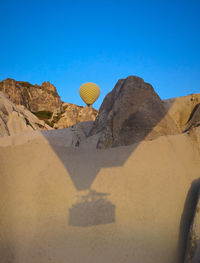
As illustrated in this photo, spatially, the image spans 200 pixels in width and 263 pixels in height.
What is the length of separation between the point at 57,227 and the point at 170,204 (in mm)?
2151

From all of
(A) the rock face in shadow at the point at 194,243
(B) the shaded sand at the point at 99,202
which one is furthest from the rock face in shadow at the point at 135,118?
(A) the rock face in shadow at the point at 194,243

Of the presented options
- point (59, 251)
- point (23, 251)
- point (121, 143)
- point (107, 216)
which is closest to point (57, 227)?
point (59, 251)

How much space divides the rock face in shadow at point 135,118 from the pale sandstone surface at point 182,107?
2219 millimetres

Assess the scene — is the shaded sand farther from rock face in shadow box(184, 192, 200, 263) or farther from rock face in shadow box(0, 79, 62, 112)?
rock face in shadow box(0, 79, 62, 112)

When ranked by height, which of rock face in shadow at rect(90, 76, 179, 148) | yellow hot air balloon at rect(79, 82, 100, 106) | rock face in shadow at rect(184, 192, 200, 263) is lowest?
rock face in shadow at rect(184, 192, 200, 263)

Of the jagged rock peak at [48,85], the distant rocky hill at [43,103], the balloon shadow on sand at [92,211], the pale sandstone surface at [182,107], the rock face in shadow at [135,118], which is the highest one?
the jagged rock peak at [48,85]

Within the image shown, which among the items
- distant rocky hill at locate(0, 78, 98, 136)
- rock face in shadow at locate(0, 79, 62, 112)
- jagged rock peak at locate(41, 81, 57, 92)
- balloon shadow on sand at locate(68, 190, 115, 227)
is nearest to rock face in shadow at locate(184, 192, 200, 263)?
balloon shadow on sand at locate(68, 190, 115, 227)

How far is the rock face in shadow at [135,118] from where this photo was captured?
5.28m

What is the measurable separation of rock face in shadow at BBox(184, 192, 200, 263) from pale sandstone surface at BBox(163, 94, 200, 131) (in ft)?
19.6

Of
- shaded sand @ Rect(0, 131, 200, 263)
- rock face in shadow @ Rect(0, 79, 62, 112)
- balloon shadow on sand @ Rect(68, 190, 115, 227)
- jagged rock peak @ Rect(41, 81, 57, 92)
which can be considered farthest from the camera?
jagged rock peak @ Rect(41, 81, 57, 92)

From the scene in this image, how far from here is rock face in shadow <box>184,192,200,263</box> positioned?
2.45 meters

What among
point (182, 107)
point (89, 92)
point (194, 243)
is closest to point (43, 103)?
point (89, 92)

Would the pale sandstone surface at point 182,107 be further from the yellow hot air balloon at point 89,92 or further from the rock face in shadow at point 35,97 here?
the rock face in shadow at point 35,97

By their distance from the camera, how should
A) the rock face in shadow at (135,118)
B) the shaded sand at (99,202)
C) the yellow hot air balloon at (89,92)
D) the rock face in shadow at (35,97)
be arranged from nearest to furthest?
the shaded sand at (99,202), the rock face in shadow at (135,118), the yellow hot air balloon at (89,92), the rock face in shadow at (35,97)
